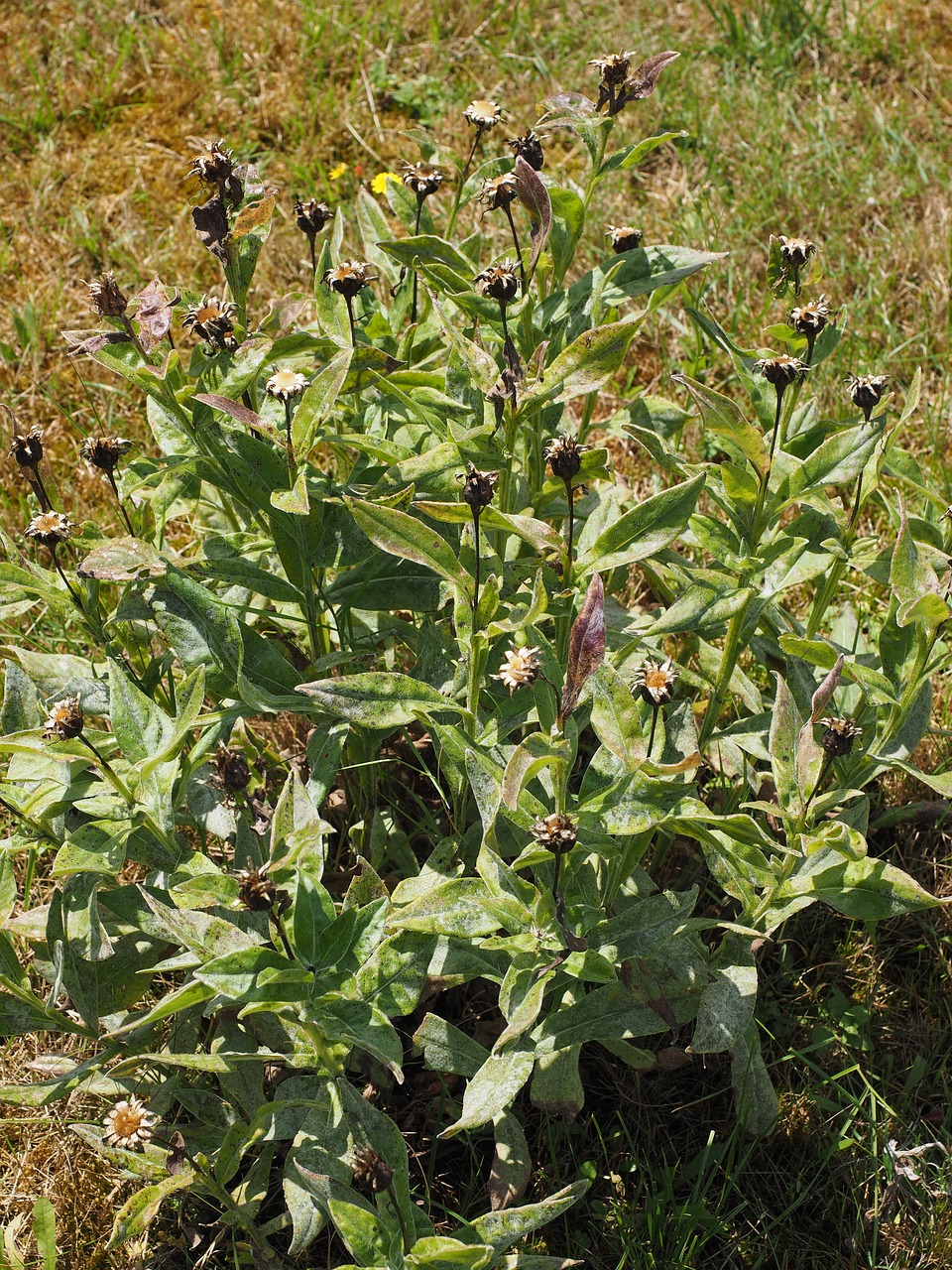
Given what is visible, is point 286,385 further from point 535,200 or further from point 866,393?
point 866,393

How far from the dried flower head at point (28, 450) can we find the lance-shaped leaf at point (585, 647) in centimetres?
109

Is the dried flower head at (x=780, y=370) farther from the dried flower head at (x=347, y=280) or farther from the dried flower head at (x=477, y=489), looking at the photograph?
the dried flower head at (x=347, y=280)

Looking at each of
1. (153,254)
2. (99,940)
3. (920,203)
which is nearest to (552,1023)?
(99,940)

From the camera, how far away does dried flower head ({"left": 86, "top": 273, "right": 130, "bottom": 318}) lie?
2115 millimetres

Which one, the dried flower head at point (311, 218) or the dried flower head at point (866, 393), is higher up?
the dried flower head at point (311, 218)

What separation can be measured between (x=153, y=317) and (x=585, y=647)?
0.98 meters

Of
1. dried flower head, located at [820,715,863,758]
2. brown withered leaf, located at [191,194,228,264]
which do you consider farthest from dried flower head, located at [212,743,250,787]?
dried flower head, located at [820,715,863,758]

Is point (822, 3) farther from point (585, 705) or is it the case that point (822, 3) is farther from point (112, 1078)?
point (112, 1078)

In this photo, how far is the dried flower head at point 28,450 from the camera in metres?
2.27

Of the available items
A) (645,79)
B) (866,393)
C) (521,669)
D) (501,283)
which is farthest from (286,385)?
(866,393)

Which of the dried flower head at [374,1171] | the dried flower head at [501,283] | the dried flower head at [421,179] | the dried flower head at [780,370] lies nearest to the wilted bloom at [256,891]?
the dried flower head at [374,1171]

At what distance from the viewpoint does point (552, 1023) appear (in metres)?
2.20

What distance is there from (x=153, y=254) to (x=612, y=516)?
254cm

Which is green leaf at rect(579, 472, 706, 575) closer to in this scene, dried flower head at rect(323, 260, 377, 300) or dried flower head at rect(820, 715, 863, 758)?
dried flower head at rect(820, 715, 863, 758)
